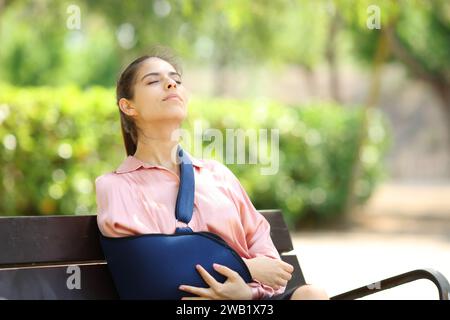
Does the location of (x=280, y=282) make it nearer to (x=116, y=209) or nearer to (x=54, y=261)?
(x=116, y=209)

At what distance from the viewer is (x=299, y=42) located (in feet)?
87.8

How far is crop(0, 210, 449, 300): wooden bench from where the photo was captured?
283 cm

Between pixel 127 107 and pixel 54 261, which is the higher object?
pixel 127 107

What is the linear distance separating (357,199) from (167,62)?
1119 cm

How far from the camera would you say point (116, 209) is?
2734 millimetres

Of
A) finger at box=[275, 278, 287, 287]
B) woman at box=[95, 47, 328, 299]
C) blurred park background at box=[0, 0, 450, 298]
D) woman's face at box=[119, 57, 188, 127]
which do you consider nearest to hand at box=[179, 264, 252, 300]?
woman at box=[95, 47, 328, 299]

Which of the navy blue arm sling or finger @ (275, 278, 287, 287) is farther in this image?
finger @ (275, 278, 287, 287)

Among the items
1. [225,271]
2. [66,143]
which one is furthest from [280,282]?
[66,143]

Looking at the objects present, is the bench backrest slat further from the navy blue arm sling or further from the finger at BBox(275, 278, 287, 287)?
the finger at BBox(275, 278, 287, 287)

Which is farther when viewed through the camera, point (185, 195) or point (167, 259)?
point (185, 195)

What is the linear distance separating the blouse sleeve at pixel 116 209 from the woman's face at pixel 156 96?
0.25m

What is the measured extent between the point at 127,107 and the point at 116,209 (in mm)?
393

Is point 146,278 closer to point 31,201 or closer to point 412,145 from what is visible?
point 31,201

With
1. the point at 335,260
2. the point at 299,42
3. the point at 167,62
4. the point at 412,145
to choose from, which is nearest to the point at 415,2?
the point at 335,260
